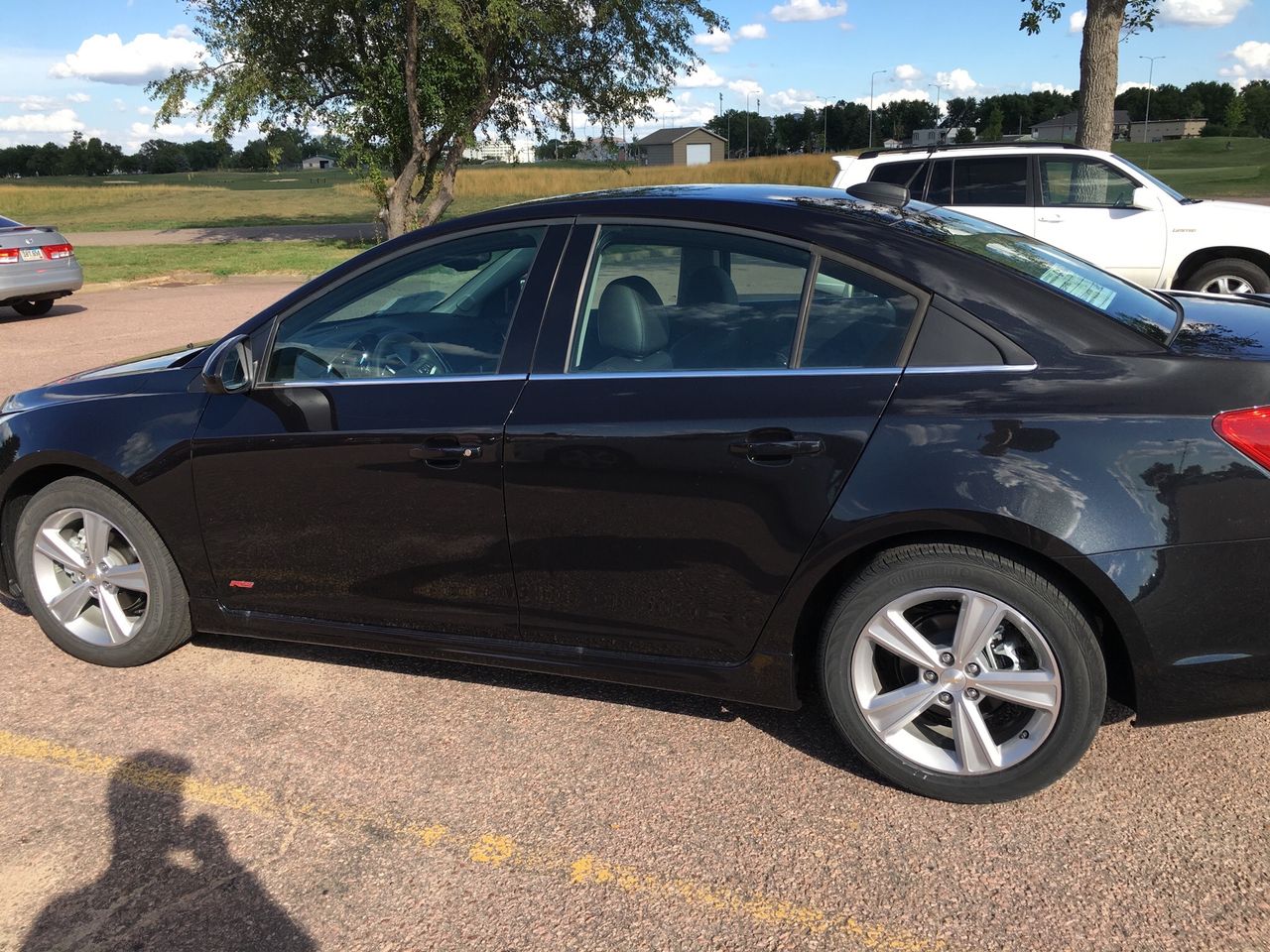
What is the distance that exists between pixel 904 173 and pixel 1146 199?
2239mm

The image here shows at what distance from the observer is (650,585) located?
3.14 meters

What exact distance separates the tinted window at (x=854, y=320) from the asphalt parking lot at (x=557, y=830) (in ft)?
4.15

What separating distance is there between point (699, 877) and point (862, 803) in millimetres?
588

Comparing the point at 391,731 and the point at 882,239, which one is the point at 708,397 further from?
the point at 391,731

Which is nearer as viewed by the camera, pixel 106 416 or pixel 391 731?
pixel 391 731

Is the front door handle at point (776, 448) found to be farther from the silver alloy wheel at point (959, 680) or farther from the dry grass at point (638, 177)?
the dry grass at point (638, 177)

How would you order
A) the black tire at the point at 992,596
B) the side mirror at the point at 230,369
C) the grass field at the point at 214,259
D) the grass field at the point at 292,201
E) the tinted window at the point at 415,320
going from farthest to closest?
the grass field at the point at 292,201, the grass field at the point at 214,259, the side mirror at the point at 230,369, the tinted window at the point at 415,320, the black tire at the point at 992,596

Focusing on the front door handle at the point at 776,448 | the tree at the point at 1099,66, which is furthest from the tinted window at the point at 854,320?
the tree at the point at 1099,66

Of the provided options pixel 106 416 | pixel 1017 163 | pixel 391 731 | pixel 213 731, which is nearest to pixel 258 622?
pixel 213 731

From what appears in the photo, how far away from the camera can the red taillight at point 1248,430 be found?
2.58m

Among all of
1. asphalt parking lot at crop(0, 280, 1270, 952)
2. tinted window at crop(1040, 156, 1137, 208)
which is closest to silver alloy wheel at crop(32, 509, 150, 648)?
asphalt parking lot at crop(0, 280, 1270, 952)

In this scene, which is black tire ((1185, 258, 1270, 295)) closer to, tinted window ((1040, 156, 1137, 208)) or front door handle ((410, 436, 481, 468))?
tinted window ((1040, 156, 1137, 208))

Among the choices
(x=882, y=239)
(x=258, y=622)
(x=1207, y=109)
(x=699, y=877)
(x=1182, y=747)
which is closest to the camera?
(x=699, y=877)

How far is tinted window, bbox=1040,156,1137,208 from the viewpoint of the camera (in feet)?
32.6
